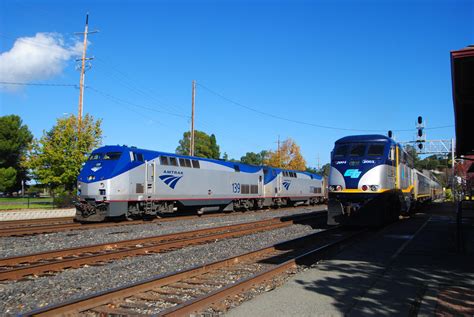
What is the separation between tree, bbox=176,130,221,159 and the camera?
311 feet

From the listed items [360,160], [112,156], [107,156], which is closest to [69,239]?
[112,156]

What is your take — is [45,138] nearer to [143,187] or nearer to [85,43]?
[85,43]

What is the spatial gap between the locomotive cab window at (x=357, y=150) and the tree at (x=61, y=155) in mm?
19451

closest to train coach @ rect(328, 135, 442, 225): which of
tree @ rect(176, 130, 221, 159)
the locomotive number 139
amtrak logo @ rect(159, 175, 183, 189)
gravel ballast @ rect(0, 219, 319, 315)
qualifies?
gravel ballast @ rect(0, 219, 319, 315)

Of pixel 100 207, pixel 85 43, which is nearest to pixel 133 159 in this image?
pixel 100 207

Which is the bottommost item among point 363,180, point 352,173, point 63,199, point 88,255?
point 88,255

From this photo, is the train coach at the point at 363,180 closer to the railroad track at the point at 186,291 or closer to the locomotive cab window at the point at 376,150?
the locomotive cab window at the point at 376,150

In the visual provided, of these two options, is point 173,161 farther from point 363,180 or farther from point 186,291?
point 186,291

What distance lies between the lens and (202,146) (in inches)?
3725

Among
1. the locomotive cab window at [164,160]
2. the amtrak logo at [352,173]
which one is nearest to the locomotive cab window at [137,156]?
the locomotive cab window at [164,160]

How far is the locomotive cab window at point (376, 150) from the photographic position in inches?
580

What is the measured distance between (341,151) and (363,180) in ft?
5.30

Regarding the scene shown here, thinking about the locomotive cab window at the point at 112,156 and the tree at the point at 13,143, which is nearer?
the locomotive cab window at the point at 112,156

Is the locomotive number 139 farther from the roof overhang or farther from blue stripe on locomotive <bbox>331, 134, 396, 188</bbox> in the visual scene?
the roof overhang
